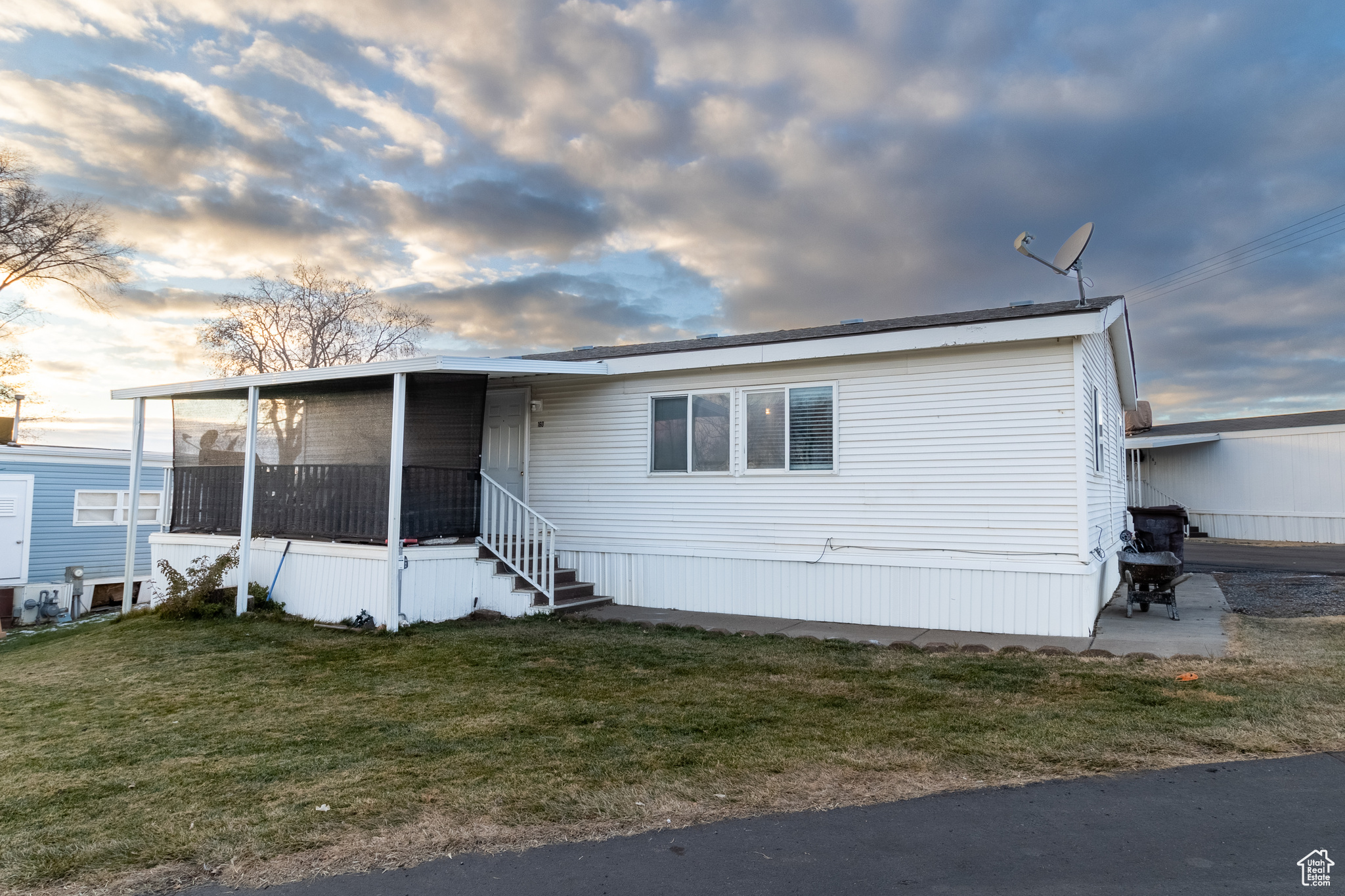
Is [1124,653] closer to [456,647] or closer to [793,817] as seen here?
[793,817]

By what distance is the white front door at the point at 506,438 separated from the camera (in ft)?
36.4

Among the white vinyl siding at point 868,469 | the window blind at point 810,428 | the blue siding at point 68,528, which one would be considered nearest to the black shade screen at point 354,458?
the white vinyl siding at point 868,469

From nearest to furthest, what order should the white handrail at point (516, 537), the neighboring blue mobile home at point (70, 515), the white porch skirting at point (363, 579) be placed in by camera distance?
the white porch skirting at point (363, 579) → the white handrail at point (516, 537) → the neighboring blue mobile home at point (70, 515)

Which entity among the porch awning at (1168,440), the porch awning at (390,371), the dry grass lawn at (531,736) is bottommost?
the dry grass lawn at (531,736)

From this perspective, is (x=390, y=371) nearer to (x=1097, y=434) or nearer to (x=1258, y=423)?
(x=1097, y=434)

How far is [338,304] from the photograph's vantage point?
87.7 ft

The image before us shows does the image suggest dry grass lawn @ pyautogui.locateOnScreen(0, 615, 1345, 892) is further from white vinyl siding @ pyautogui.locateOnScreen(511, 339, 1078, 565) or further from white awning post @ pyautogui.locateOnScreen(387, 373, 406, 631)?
white vinyl siding @ pyautogui.locateOnScreen(511, 339, 1078, 565)

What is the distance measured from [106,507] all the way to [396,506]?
12593 mm

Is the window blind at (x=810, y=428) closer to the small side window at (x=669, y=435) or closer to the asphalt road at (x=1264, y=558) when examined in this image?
the small side window at (x=669, y=435)

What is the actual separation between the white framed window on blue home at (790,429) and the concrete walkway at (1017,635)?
6.06 feet

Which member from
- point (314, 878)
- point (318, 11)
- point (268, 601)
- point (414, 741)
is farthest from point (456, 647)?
point (318, 11)

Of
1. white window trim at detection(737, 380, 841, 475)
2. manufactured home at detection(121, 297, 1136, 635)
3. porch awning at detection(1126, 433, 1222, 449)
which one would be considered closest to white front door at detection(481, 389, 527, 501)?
manufactured home at detection(121, 297, 1136, 635)

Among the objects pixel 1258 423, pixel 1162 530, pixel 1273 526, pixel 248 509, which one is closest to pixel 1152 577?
pixel 1162 530

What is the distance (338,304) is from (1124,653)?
26.2m
